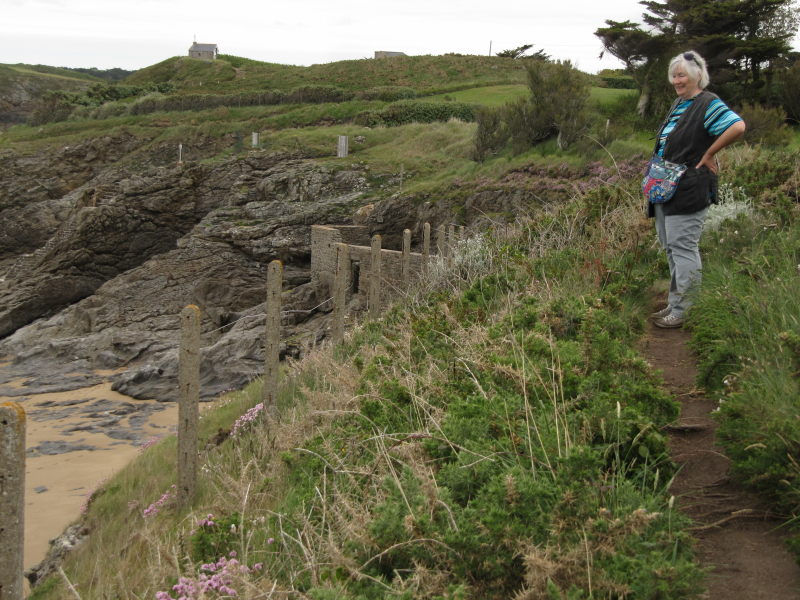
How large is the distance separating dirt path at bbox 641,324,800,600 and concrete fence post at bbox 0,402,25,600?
10.4ft

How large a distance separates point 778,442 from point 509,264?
501cm

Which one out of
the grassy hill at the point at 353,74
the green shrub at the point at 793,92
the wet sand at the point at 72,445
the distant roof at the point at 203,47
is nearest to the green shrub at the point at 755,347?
the wet sand at the point at 72,445

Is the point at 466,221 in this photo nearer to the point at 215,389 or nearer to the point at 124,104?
the point at 215,389

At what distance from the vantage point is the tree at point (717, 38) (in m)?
24.6

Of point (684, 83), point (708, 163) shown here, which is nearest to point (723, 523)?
point (708, 163)

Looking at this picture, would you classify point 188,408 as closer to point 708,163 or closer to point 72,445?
point 708,163

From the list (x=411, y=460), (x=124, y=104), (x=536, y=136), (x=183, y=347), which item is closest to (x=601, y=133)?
(x=536, y=136)

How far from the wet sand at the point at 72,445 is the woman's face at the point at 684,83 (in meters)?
8.10

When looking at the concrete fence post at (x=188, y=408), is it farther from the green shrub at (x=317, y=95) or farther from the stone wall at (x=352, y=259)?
the green shrub at (x=317, y=95)

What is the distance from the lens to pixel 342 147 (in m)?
34.5

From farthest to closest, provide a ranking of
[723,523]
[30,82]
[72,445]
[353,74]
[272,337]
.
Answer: [30,82] → [353,74] → [72,445] → [272,337] → [723,523]

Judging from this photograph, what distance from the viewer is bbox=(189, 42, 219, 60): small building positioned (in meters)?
79.2

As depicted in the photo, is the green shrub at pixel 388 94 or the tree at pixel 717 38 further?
the green shrub at pixel 388 94

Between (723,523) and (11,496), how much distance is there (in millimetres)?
3404
